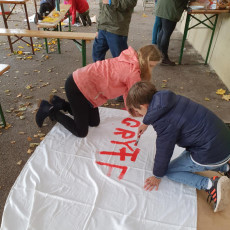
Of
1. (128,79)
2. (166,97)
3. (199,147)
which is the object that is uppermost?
(166,97)

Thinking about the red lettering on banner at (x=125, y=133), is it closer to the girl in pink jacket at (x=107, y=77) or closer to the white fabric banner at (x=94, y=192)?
the white fabric banner at (x=94, y=192)

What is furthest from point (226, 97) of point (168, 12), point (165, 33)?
point (168, 12)

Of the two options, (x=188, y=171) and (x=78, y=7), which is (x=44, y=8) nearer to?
(x=78, y=7)

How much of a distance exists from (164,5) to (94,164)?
300cm

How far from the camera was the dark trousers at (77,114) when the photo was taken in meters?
2.20

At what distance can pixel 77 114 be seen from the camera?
234 cm

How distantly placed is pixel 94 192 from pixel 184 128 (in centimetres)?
91

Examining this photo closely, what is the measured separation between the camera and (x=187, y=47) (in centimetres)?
531

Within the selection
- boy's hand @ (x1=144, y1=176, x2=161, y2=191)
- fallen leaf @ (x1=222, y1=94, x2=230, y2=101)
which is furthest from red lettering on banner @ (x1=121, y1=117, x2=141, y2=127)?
fallen leaf @ (x1=222, y1=94, x2=230, y2=101)

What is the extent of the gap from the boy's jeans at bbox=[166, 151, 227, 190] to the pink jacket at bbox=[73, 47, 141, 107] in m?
0.79

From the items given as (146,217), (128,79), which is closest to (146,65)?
(128,79)

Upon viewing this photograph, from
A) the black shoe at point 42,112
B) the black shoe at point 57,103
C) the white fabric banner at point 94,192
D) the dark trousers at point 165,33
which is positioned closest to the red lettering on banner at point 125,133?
the white fabric banner at point 94,192

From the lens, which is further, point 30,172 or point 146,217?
point 30,172

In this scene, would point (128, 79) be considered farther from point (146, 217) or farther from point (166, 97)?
point (146, 217)
